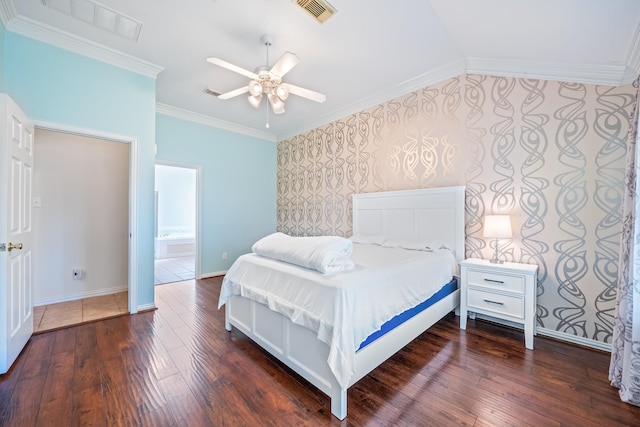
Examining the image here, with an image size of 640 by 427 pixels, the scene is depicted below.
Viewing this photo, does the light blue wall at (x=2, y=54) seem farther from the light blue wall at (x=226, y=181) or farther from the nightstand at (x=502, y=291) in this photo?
the nightstand at (x=502, y=291)

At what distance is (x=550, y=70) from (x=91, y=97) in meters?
4.57

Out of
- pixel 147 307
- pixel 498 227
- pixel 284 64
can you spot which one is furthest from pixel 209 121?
pixel 498 227

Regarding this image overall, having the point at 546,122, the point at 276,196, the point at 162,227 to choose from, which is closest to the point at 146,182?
the point at 276,196

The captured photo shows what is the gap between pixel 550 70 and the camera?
2.41m

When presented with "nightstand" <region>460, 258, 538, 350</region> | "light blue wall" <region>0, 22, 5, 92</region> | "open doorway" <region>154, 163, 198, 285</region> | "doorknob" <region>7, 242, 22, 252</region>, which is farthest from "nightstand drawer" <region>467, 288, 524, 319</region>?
"open doorway" <region>154, 163, 198, 285</region>

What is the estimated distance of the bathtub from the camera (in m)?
6.70

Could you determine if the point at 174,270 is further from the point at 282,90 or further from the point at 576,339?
the point at 576,339

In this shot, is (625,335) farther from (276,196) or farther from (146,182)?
(276,196)

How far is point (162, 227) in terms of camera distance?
7742 millimetres

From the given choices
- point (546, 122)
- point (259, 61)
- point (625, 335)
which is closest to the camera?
point (625, 335)

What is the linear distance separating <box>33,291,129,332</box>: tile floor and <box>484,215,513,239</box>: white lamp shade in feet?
13.2

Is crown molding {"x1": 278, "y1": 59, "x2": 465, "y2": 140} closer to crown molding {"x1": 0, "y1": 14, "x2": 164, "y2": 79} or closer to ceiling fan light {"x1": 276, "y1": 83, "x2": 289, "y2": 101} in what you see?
ceiling fan light {"x1": 276, "y1": 83, "x2": 289, "y2": 101}

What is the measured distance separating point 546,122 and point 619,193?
83 cm

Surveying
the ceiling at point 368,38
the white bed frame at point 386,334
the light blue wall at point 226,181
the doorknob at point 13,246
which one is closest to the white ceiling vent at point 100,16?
the ceiling at point 368,38
